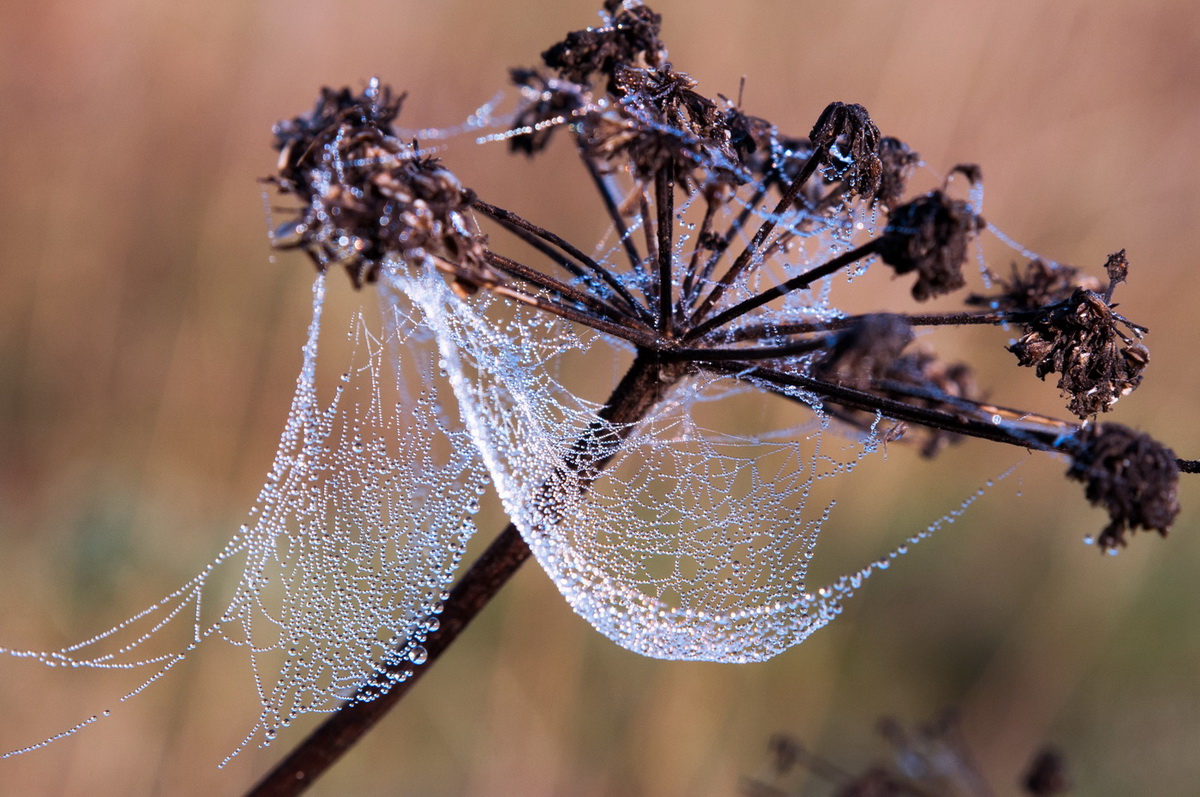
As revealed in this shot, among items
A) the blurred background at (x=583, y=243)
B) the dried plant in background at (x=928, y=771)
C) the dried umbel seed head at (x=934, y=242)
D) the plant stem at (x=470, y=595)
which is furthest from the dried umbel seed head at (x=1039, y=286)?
the blurred background at (x=583, y=243)

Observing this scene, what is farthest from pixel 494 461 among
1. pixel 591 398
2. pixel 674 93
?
pixel 591 398

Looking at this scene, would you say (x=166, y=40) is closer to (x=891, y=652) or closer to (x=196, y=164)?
(x=196, y=164)

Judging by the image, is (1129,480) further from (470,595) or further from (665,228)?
(470,595)

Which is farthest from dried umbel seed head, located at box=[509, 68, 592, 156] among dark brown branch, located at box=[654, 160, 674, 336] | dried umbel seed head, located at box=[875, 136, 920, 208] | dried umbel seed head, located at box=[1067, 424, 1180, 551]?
dried umbel seed head, located at box=[1067, 424, 1180, 551]

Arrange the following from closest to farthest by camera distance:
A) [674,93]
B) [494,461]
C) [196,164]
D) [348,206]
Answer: [348,206] → [674,93] → [494,461] → [196,164]

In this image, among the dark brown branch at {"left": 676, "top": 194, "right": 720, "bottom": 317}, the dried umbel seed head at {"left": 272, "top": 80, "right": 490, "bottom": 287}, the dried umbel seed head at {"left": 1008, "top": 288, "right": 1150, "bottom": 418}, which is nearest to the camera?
the dried umbel seed head at {"left": 272, "top": 80, "right": 490, "bottom": 287}

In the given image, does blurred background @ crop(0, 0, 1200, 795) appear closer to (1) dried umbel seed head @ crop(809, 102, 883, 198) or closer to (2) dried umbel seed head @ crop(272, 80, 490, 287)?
(1) dried umbel seed head @ crop(809, 102, 883, 198)

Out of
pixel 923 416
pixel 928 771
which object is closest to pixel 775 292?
pixel 923 416
